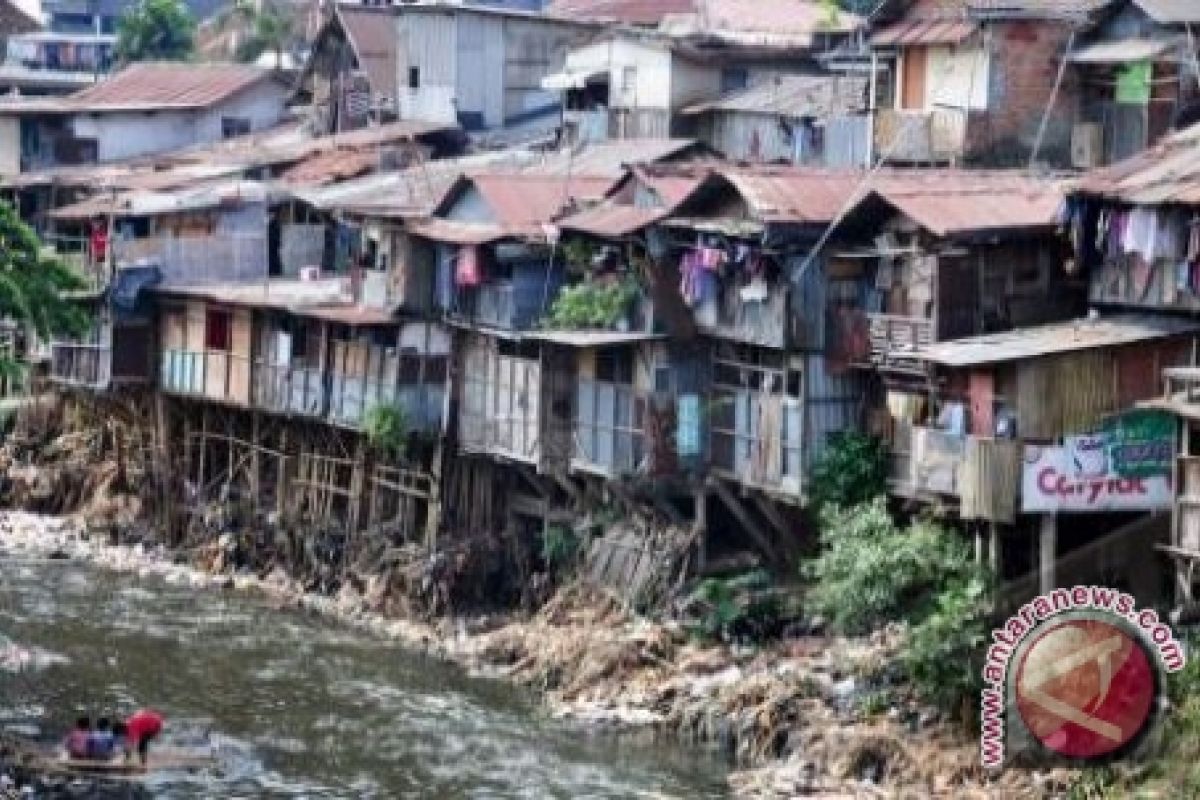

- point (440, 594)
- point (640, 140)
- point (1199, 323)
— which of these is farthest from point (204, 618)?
point (1199, 323)

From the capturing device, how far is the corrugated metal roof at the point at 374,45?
6203 cm

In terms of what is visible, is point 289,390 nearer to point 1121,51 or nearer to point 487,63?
point 487,63

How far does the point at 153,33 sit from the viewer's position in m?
78.6

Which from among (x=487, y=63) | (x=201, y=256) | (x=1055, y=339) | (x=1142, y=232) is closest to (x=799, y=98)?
(x=487, y=63)

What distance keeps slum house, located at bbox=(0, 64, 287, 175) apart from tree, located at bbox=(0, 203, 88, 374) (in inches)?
841

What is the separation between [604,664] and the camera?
132 feet

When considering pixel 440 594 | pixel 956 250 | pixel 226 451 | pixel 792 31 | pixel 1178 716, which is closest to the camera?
pixel 1178 716

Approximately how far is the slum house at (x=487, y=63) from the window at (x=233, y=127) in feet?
22.4

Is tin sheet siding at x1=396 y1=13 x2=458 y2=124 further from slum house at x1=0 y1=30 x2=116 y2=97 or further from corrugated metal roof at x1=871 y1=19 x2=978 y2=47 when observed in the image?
slum house at x1=0 y1=30 x2=116 y2=97

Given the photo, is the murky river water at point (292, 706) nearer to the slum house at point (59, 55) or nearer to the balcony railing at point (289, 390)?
the balcony railing at point (289, 390)

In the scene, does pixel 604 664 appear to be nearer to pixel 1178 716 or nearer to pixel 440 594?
pixel 440 594

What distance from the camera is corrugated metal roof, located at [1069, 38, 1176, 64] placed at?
143 feet

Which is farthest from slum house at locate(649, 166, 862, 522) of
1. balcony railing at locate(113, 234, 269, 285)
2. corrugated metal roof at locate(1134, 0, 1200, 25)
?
balcony railing at locate(113, 234, 269, 285)

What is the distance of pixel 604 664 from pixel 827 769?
5.73 meters
